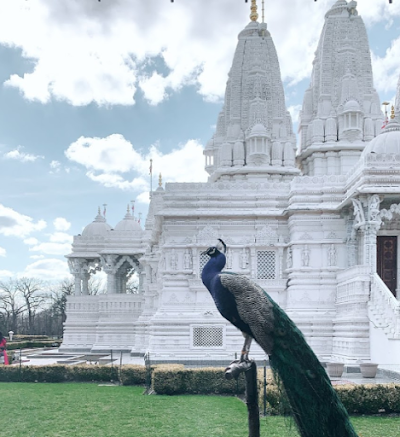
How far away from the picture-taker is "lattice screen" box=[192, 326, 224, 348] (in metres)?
22.5

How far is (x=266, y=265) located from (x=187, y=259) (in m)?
3.32

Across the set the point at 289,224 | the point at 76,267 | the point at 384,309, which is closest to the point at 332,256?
the point at 289,224

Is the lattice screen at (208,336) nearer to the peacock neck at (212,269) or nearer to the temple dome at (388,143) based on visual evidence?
the temple dome at (388,143)

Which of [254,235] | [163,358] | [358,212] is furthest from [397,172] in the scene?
[163,358]

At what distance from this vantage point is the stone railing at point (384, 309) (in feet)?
56.1

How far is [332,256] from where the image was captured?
22844mm

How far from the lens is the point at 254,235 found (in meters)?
23.7

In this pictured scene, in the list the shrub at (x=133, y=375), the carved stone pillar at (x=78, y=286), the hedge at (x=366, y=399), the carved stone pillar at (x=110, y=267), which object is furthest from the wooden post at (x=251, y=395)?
the carved stone pillar at (x=78, y=286)

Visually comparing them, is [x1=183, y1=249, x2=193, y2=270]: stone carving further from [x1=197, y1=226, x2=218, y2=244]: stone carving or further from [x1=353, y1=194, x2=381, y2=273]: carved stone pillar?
[x1=353, y1=194, x2=381, y2=273]: carved stone pillar

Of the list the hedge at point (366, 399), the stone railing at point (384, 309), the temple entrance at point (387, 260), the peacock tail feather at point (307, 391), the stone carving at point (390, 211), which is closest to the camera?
the peacock tail feather at point (307, 391)

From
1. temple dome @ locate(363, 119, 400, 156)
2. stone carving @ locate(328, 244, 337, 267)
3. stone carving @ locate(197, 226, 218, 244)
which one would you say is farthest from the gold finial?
stone carving @ locate(328, 244, 337, 267)

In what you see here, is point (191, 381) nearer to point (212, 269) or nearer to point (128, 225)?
point (212, 269)

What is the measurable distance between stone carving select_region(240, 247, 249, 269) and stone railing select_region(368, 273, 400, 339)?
5.60 metres

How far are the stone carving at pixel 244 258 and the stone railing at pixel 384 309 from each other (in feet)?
18.4
